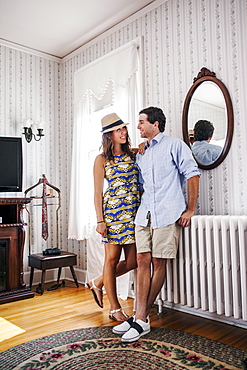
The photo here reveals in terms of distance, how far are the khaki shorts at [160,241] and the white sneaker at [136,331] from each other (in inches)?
17.9

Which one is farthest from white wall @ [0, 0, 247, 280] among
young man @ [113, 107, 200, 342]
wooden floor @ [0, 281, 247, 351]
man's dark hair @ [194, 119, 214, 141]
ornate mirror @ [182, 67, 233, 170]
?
wooden floor @ [0, 281, 247, 351]

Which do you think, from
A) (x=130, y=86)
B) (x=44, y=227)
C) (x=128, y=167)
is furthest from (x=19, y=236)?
(x=130, y=86)

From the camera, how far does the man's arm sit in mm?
2404

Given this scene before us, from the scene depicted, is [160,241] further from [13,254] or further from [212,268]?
[13,254]

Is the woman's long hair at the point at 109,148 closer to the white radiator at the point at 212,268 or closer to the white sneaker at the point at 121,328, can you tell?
the white radiator at the point at 212,268

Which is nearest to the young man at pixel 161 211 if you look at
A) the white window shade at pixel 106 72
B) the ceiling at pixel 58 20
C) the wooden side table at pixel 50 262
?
the white window shade at pixel 106 72

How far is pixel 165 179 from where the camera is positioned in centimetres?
245

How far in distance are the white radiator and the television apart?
1.87 metres

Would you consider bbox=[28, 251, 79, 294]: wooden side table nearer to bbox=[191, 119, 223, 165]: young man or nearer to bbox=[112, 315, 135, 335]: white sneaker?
bbox=[112, 315, 135, 335]: white sneaker

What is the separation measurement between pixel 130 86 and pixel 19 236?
5.91 ft

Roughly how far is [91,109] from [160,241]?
194 cm

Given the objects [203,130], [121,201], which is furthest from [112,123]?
[203,130]

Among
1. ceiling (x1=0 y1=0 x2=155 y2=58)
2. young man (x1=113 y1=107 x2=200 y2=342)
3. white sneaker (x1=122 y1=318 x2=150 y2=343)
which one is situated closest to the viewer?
white sneaker (x1=122 y1=318 x2=150 y2=343)

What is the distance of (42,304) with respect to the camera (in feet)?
10.2
